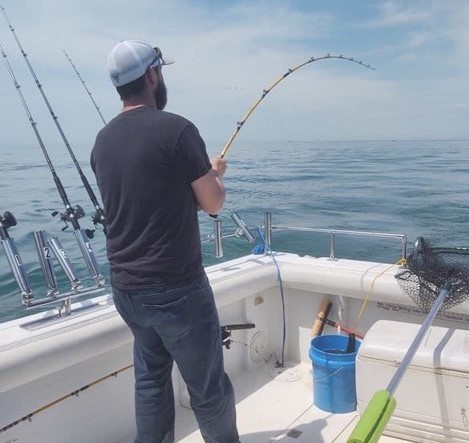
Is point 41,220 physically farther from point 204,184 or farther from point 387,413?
point 387,413

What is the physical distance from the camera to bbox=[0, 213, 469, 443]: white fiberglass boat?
74.2 inches

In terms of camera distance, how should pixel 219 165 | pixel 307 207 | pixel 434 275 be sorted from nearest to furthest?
pixel 219 165
pixel 434 275
pixel 307 207

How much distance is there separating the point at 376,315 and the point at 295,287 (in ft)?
1.59

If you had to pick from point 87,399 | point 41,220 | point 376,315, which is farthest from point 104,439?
point 41,220

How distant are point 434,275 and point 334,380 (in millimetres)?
709

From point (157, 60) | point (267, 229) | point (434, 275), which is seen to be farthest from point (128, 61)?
point (267, 229)

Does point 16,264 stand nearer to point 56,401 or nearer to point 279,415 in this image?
point 56,401

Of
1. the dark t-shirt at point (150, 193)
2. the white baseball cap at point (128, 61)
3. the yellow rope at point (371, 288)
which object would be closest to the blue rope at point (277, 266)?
the yellow rope at point (371, 288)

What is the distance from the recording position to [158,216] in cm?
146

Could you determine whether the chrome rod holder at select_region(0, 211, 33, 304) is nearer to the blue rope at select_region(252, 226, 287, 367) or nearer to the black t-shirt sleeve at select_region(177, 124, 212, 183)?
the black t-shirt sleeve at select_region(177, 124, 212, 183)

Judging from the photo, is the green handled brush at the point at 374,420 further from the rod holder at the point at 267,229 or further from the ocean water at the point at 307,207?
the ocean water at the point at 307,207

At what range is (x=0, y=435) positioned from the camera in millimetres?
1784

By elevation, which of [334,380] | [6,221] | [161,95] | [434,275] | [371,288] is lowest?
[334,380]

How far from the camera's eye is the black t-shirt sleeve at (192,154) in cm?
140
